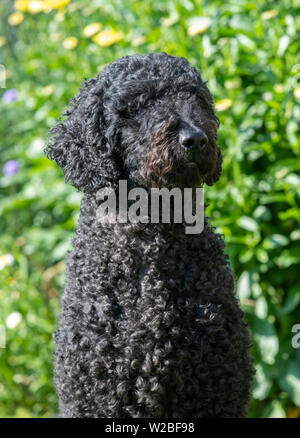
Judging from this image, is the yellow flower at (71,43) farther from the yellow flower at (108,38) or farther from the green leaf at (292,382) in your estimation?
the green leaf at (292,382)

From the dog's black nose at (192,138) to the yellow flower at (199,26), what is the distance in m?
1.64

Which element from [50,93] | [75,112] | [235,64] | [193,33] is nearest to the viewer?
[75,112]

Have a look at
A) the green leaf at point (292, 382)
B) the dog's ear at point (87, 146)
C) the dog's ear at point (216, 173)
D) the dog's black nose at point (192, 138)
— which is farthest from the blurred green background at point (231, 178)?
the dog's black nose at point (192, 138)

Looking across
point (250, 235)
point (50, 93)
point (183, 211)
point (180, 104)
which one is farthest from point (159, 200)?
point (50, 93)

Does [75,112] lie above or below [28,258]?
above

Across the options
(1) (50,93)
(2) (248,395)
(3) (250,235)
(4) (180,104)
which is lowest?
(2) (248,395)

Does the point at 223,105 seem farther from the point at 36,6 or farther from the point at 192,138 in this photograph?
the point at 36,6

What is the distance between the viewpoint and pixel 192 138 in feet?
8.38

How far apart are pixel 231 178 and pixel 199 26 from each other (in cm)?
96

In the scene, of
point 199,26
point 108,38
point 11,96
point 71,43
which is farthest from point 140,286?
point 11,96

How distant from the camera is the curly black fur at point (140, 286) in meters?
2.78

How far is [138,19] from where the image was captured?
16.3ft

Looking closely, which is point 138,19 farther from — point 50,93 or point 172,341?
point 172,341

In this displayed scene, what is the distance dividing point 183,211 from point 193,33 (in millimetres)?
1581
